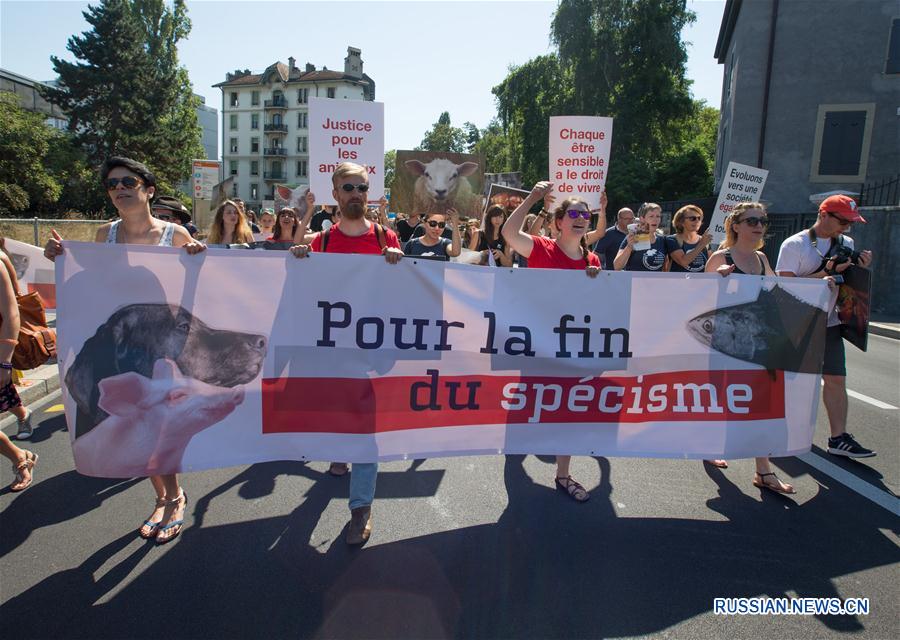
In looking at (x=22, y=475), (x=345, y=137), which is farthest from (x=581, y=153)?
(x=22, y=475)

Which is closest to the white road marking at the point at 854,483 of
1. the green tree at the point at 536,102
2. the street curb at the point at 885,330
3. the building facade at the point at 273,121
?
the street curb at the point at 885,330

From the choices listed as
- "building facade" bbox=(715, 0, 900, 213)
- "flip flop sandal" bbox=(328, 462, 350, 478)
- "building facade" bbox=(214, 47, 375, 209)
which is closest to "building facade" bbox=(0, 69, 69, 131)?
"building facade" bbox=(214, 47, 375, 209)

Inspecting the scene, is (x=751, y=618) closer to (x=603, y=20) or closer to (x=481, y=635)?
(x=481, y=635)

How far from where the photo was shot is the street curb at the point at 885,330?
10930 mm

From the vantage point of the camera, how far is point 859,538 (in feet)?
10.9

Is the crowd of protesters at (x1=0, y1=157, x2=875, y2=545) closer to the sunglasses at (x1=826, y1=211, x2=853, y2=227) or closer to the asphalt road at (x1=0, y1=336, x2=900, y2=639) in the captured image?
the sunglasses at (x1=826, y1=211, x2=853, y2=227)

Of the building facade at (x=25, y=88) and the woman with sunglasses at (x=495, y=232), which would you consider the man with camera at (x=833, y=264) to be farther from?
the building facade at (x=25, y=88)

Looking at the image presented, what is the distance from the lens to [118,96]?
35906 mm

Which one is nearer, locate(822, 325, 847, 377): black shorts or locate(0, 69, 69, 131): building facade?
locate(822, 325, 847, 377): black shorts

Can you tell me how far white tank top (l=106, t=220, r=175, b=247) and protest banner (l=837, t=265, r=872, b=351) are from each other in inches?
182

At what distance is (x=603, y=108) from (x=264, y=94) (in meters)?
67.1

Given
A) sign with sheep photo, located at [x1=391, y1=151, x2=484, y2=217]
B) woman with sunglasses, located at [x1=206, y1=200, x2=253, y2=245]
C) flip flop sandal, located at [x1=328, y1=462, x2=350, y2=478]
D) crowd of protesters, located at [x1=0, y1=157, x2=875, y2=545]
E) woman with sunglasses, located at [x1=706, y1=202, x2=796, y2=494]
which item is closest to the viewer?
crowd of protesters, located at [x1=0, y1=157, x2=875, y2=545]

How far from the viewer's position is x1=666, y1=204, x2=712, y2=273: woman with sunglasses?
601 cm

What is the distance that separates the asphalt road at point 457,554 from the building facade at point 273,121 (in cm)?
8396
